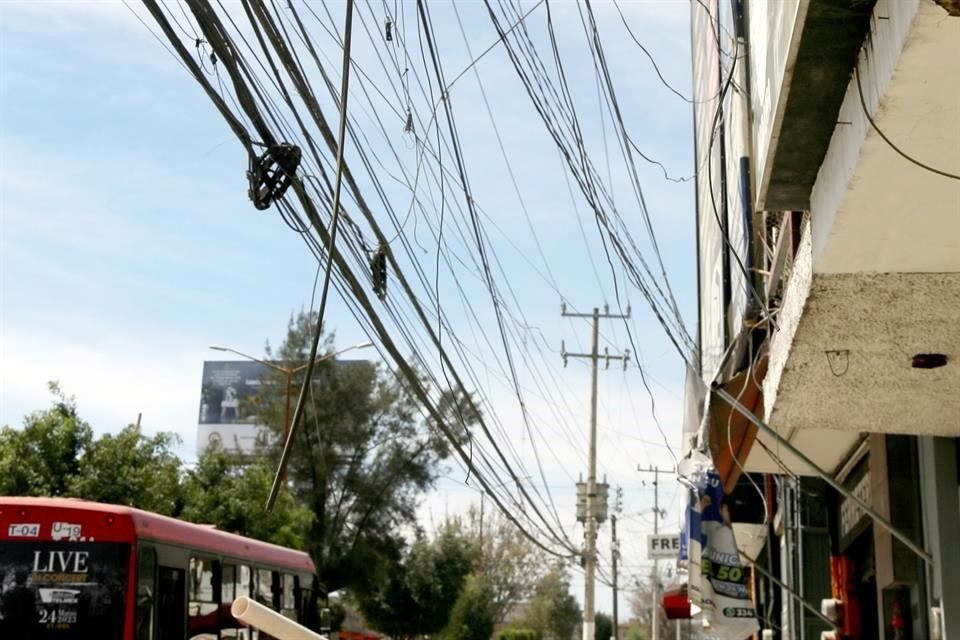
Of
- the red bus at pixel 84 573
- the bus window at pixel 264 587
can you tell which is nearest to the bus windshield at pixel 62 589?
the red bus at pixel 84 573

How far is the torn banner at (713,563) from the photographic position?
33.0ft

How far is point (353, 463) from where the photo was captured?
47.3m

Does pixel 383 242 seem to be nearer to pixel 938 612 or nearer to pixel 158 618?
pixel 938 612

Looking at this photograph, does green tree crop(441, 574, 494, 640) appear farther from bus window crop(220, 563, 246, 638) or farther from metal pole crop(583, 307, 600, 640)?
bus window crop(220, 563, 246, 638)

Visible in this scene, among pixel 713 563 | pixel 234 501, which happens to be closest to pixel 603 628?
pixel 234 501

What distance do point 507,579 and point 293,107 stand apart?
73.7m

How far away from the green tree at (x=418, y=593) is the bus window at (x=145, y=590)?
34725 mm

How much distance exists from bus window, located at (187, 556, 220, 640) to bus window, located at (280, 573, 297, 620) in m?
3.58

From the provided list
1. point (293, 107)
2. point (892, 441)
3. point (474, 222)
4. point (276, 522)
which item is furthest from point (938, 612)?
point (276, 522)

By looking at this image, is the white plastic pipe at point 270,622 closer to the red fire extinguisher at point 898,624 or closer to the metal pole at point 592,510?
the red fire extinguisher at point 898,624

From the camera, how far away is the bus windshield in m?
12.7

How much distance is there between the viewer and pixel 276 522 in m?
31.9

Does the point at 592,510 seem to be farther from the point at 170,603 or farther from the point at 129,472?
the point at 170,603

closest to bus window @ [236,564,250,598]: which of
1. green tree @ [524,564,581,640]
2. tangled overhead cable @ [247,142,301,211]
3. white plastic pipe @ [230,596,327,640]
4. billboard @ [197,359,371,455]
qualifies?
tangled overhead cable @ [247,142,301,211]
